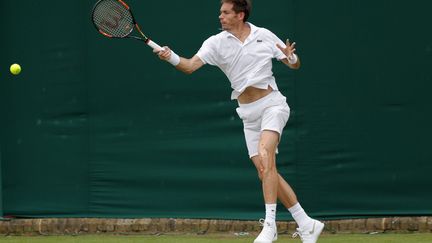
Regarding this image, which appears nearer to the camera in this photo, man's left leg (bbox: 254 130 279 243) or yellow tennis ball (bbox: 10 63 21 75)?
man's left leg (bbox: 254 130 279 243)

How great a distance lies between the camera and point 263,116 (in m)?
6.61

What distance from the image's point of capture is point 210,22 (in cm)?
824

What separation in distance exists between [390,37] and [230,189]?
1.79m

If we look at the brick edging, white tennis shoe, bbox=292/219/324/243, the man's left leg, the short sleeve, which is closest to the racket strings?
the short sleeve

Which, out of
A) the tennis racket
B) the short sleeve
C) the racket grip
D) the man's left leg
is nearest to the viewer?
the racket grip

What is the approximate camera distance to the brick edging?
8047 mm

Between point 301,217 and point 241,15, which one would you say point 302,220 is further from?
point 241,15

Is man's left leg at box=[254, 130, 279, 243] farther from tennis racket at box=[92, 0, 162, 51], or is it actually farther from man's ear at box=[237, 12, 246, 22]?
tennis racket at box=[92, 0, 162, 51]

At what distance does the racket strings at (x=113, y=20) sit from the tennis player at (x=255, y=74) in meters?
0.53

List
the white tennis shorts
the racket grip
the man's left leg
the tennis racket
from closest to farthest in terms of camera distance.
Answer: the racket grip, the man's left leg, the white tennis shorts, the tennis racket

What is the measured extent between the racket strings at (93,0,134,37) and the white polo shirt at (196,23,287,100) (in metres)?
0.54

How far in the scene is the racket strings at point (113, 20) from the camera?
22.2 feet

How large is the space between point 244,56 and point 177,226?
2.13 m

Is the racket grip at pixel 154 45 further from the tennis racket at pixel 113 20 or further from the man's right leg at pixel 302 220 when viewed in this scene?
the man's right leg at pixel 302 220
